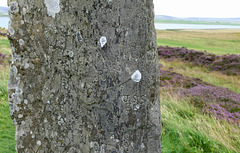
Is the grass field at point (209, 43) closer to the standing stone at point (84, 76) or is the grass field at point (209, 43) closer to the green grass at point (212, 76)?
the green grass at point (212, 76)

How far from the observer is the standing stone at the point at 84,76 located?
7.90 feet

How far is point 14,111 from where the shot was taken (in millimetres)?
2520

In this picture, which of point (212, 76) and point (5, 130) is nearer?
point (5, 130)

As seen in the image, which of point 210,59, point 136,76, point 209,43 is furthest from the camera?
point 209,43

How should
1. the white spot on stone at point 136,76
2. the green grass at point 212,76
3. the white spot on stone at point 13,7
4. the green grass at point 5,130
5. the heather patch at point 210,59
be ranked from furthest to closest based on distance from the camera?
the heather patch at point 210,59 < the green grass at point 212,76 < the green grass at point 5,130 < the white spot on stone at point 136,76 < the white spot on stone at point 13,7

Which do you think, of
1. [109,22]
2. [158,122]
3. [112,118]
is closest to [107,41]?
[109,22]

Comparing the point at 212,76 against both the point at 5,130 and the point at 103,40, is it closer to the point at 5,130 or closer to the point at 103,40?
the point at 5,130

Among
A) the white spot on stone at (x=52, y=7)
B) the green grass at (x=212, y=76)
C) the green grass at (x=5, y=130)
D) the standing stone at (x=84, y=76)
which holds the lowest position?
the green grass at (x=212, y=76)

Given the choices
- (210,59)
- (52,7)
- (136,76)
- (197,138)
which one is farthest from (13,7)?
(210,59)

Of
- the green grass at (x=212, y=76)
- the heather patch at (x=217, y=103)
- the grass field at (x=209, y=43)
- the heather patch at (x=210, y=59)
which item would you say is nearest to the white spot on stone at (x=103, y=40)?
the heather patch at (x=217, y=103)

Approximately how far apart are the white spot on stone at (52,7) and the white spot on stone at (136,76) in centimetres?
113

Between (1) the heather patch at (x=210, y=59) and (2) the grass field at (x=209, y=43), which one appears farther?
(2) the grass field at (x=209, y=43)

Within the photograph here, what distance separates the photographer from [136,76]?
2494 mm

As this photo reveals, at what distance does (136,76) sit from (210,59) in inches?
799
